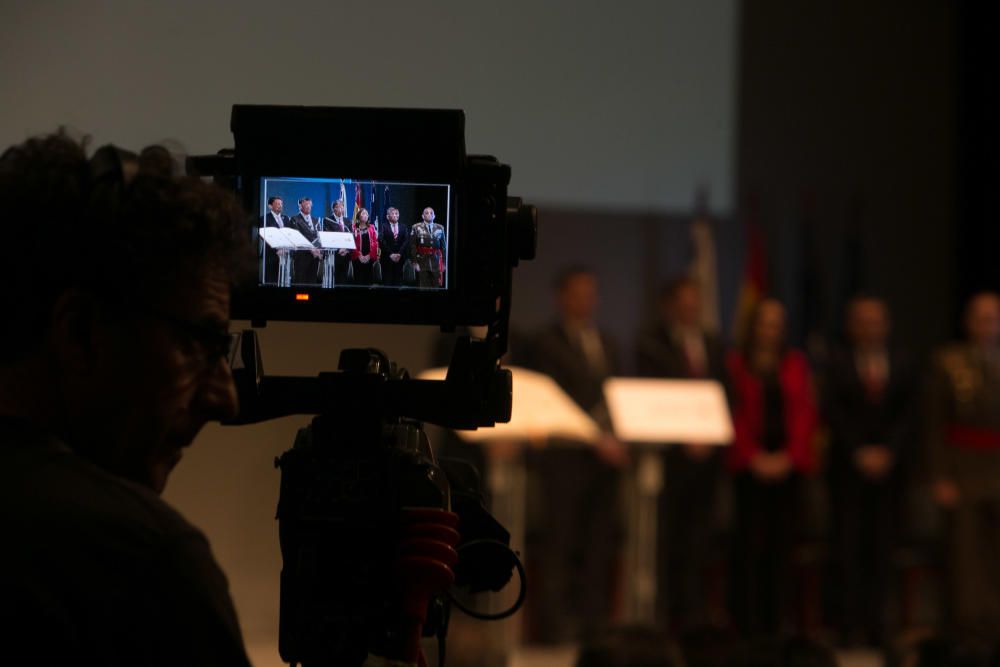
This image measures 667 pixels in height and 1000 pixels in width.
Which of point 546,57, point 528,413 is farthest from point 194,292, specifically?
point 528,413

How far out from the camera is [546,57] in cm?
233

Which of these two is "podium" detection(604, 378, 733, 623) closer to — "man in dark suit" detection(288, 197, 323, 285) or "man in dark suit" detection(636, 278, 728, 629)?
"man in dark suit" detection(636, 278, 728, 629)

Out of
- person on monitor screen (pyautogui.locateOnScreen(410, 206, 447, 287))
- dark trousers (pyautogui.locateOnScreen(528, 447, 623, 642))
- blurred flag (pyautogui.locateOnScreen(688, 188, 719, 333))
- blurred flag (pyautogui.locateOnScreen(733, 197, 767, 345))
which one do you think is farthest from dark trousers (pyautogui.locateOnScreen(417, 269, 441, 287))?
blurred flag (pyautogui.locateOnScreen(688, 188, 719, 333))

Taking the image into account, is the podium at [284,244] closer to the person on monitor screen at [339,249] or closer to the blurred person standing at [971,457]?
the person on monitor screen at [339,249]

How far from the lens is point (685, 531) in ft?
18.1

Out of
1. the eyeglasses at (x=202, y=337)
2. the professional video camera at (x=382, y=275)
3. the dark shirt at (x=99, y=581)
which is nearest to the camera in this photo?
the dark shirt at (x=99, y=581)

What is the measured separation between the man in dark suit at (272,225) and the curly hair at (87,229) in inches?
17.6

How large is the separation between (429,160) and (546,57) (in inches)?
41.0

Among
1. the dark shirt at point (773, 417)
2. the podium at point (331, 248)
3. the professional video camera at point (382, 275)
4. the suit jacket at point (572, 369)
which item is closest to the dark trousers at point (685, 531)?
the dark shirt at point (773, 417)

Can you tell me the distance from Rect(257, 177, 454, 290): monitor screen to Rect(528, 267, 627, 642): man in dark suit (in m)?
4.01

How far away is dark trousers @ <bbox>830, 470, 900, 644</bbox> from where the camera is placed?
566cm

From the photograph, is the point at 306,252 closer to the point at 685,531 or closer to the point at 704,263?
the point at 685,531

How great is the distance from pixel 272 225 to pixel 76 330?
0.49m

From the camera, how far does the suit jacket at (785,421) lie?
5.37 meters
